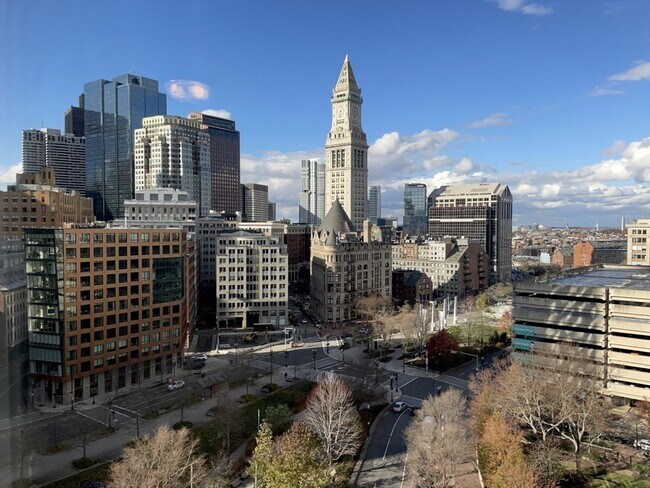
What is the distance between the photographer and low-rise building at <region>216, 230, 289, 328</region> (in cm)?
4506

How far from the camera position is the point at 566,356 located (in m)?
23.5

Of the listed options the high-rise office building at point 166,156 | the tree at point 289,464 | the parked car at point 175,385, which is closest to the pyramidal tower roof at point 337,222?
the high-rise office building at point 166,156

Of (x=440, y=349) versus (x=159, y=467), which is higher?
(x=159, y=467)

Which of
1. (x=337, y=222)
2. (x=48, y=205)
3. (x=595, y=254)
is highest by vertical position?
(x=48, y=205)

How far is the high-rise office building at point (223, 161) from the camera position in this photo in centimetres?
11244

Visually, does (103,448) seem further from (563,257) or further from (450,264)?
(563,257)

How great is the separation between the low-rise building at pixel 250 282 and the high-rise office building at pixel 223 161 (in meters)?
66.8

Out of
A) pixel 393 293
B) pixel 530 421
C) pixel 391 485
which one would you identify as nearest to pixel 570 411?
pixel 530 421

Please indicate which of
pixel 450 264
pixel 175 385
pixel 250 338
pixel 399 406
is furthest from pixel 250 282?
pixel 450 264

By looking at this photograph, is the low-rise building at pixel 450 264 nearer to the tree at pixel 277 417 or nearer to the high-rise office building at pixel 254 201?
the tree at pixel 277 417

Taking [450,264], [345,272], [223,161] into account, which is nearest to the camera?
[345,272]

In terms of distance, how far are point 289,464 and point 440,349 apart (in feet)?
65.6

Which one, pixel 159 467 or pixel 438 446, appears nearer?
pixel 159 467

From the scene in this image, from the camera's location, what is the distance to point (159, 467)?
14766mm
